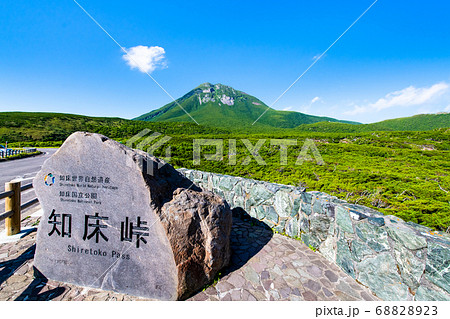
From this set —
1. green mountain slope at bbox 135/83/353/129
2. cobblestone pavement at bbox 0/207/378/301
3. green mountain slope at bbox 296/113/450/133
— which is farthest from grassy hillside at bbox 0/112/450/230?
green mountain slope at bbox 135/83/353/129

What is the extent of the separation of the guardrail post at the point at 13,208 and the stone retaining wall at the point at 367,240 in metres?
5.11

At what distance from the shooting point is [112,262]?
2.81 metres

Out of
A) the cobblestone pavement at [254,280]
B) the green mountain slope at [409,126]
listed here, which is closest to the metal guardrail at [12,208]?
the cobblestone pavement at [254,280]

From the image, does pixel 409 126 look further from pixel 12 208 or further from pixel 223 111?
pixel 223 111

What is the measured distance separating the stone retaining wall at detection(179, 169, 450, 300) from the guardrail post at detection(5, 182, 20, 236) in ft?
16.8

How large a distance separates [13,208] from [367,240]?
657 cm

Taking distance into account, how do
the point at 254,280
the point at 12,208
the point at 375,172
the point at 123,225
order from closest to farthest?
1. the point at 123,225
2. the point at 254,280
3. the point at 12,208
4. the point at 375,172

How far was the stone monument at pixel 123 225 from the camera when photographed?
2668 mm

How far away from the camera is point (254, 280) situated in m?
2.93

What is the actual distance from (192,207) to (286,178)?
4.23 metres

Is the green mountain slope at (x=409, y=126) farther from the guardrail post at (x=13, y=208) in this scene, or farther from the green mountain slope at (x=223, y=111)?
the guardrail post at (x=13, y=208)

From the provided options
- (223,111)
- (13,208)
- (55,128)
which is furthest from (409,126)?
(55,128)

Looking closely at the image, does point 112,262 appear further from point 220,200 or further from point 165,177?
point 220,200

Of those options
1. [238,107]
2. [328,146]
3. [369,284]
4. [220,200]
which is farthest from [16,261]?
[238,107]
